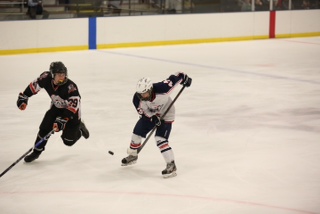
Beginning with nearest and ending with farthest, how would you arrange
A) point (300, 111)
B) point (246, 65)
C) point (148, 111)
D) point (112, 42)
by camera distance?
1. point (148, 111)
2. point (300, 111)
3. point (246, 65)
4. point (112, 42)

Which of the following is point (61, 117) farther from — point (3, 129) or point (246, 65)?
point (246, 65)

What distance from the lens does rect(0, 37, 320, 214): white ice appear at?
4840 millimetres

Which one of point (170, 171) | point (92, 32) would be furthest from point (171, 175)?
point (92, 32)

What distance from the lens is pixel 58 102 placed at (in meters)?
5.73

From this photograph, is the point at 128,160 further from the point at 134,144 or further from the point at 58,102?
the point at 58,102

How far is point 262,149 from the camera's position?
641 cm

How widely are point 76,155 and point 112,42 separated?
27.7ft

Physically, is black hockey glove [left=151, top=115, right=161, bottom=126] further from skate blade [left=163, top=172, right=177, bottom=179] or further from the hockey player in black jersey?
the hockey player in black jersey

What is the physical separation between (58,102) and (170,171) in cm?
116

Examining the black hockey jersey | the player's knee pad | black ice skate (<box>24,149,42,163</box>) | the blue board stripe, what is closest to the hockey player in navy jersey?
the player's knee pad

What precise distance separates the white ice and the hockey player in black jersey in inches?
10.8

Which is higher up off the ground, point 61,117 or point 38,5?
point 38,5

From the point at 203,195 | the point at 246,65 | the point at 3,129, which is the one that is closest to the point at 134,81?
the point at 246,65

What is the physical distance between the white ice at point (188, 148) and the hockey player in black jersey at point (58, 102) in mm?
273
